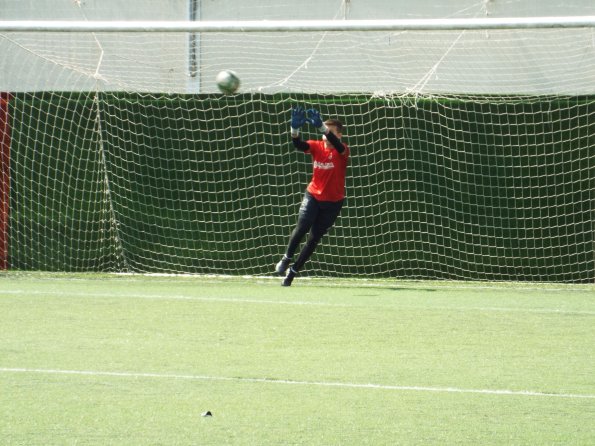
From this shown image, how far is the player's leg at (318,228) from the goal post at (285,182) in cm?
173

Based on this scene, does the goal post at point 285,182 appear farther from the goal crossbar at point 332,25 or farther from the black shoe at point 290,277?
the black shoe at point 290,277

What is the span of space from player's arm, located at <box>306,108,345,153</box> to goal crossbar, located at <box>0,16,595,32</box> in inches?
41.2

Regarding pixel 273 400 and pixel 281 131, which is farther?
pixel 281 131

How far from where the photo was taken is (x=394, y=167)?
14656 mm

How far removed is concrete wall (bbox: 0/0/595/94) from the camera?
17.3 meters

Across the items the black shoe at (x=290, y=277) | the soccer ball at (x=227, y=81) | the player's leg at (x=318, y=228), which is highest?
the soccer ball at (x=227, y=81)

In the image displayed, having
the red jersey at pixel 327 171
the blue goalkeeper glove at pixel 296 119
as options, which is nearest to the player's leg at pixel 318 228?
the red jersey at pixel 327 171

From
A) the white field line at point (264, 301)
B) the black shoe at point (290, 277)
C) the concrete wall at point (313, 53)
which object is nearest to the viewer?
the white field line at point (264, 301)

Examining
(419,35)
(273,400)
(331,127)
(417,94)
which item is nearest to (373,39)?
(419,35)

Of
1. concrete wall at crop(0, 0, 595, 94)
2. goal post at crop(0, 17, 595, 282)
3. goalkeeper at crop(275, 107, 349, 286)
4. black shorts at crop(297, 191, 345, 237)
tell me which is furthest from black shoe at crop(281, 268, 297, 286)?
concrete wall at crop(0, 0, 595, 94)

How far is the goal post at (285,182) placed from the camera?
47.1 feet

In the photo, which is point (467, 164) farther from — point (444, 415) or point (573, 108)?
point (444, 415)

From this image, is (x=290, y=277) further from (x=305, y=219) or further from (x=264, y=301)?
(x=264, y=301)

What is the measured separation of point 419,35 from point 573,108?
3926 millimetres
